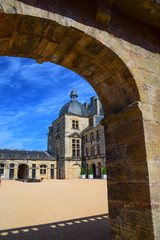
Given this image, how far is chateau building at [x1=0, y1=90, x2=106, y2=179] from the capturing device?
3177 centimetres

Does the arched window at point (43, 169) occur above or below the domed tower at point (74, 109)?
below

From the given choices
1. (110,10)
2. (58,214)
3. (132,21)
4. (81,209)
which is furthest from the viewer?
(81,209)

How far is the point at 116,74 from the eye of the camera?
342 cm

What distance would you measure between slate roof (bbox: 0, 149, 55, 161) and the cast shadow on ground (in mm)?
29285

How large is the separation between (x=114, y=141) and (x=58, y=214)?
4102 mm

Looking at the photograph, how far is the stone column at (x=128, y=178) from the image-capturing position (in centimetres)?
282

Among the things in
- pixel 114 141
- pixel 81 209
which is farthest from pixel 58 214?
pixel 114 141

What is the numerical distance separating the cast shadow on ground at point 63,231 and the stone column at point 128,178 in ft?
4.60

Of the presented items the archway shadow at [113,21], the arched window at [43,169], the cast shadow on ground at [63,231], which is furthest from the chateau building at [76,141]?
the archway shadow at [113,21]

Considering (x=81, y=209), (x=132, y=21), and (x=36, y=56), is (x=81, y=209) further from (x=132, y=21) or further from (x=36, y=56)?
(x=132, y=21)

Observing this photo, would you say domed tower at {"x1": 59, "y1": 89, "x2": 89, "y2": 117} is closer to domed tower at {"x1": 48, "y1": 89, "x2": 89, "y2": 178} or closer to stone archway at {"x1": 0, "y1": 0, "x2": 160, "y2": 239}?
domed tower at {"x1": 48, "y1": 89, "x2": 89, "y2": 178}

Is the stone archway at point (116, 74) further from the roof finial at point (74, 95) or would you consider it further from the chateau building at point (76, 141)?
the roof finial at point (74, 95)

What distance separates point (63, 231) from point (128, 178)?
8.96 feet

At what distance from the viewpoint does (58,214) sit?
6.23 m
